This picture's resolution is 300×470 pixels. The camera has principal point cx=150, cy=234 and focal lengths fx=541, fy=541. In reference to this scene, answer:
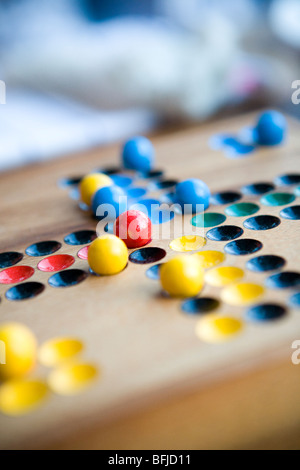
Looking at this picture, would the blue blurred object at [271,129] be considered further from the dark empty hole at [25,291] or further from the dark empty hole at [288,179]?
the dark empty hole at [25,291]

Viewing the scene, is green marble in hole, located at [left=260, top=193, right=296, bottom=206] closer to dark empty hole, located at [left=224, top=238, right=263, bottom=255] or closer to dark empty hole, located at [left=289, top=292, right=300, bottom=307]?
dark empty hole, located at [left=224, top=238, right=263, bottom=255]

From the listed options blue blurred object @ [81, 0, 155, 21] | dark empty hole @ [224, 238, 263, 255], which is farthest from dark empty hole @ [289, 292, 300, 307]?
blue blurred object @ [81, 0, 155, 21]

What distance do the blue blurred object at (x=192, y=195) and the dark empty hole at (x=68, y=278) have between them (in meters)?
0.22

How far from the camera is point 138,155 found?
1036 millimetres

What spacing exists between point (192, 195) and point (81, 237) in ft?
0.60

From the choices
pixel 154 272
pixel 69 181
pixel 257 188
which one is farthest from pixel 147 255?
pixel 69 181

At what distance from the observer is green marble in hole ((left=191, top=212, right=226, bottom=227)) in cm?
79

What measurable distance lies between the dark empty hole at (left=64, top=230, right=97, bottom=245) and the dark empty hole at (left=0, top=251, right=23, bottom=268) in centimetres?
7

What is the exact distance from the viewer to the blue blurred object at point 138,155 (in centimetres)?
104

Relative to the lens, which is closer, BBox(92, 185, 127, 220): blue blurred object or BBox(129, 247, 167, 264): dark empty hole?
BBox(129, 247, 167, 264): dark empty hole

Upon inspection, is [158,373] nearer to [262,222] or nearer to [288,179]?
[262,222]

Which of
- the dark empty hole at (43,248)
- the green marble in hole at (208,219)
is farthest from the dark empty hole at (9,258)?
the green marble in hole at (208,219)

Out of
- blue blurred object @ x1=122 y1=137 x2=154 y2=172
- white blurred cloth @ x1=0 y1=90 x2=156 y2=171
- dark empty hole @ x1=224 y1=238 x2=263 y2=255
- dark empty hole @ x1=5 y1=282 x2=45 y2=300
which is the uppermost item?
white blurred cloth @ x1=0 y1=90 x2=156 y2=171
